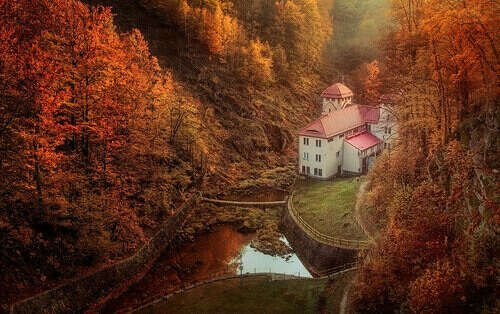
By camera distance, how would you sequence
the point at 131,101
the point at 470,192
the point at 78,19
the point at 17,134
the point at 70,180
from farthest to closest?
the point at 131,101
the point at 78,19
the point at 70,180
the point at 17,134
the point at 470,192

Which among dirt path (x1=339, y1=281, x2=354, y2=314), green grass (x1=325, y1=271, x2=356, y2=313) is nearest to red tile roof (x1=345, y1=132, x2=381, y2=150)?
green grass (x1=325, y1=271, x2=356, y2=313)

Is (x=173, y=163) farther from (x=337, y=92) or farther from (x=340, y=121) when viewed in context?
(x=337, y=92)

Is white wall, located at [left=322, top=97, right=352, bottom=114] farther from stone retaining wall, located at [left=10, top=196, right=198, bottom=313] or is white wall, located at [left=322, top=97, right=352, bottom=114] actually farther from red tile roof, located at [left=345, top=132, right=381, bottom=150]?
stone retaining wall, located at [left=10, top=196, right=198, bottom=313]

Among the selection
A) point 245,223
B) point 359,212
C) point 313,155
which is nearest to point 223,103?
point 313,155

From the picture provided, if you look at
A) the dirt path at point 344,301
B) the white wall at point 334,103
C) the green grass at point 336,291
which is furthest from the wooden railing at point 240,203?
the white wall at point 334,103

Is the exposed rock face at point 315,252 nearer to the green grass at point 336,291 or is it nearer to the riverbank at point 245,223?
the riverbank at point 245,223

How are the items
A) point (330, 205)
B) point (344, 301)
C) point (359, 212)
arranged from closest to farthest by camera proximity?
point (344, 301), point (359, 212), point (330, 205)

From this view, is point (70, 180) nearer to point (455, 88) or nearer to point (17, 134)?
point (17, 134)

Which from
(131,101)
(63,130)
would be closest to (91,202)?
(63,130)
